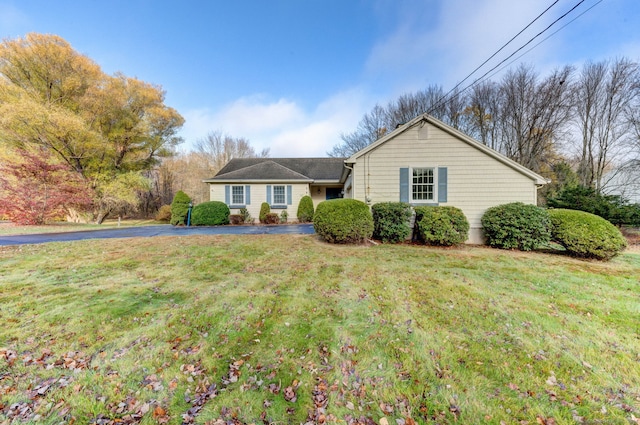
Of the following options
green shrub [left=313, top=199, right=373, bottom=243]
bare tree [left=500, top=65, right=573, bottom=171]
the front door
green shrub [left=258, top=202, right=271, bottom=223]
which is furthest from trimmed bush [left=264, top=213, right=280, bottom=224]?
bare tree [left=500, top=65, right=573, bottom=171]

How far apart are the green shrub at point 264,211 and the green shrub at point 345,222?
778 centimetres

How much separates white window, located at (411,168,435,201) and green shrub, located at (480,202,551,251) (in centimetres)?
223

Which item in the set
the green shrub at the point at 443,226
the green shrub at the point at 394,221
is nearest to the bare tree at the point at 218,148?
the green shrub at the point at 394,221

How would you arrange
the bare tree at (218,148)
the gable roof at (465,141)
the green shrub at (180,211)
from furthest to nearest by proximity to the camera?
the bare tree at (218,148)
the green shrub at (180,211)
the gable roof at (465,141)

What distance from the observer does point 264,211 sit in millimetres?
15508

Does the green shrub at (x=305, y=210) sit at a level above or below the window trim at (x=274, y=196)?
below

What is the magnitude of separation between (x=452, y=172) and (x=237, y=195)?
1269 cm

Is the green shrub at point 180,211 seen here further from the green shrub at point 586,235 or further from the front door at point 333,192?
the green shrub at point 586,235

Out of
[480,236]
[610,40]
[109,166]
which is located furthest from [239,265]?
[109,166]

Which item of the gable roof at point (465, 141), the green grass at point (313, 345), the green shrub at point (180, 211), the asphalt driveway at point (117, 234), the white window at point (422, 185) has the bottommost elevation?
the green grass at point (313, 345)

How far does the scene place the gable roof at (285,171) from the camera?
16203 mm

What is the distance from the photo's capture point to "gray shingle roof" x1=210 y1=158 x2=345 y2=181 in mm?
16344

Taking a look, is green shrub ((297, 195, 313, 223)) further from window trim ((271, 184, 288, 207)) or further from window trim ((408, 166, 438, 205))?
window trim ((408, 166, 438, 205))

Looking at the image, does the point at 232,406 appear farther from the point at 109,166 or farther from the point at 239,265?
the point at 109,166
